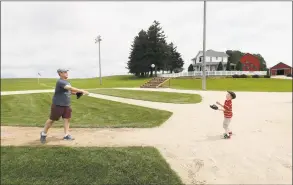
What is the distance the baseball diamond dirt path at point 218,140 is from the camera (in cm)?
456

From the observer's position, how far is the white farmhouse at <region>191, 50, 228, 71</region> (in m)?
3.38

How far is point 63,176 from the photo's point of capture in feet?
21.1

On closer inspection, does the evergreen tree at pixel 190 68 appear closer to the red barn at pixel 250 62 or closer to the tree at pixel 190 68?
the tree at pixel 190 68

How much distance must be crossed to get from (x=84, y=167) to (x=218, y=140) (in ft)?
10.9

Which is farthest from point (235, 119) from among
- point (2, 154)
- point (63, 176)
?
point (2, 154)

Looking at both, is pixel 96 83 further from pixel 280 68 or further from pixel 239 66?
pixel 280 68

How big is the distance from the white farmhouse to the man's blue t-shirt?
1606 millimetres

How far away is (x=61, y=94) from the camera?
2791 mm

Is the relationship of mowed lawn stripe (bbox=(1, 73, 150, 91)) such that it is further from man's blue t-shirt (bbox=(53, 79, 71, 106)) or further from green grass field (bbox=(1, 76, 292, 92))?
man's blue t-shirt (bbox=(53, 79, 71, 106))

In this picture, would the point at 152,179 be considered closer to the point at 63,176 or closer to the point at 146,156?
the point at 146,156

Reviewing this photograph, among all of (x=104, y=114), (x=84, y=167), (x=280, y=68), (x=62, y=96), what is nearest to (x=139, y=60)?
(x=62, y=96)

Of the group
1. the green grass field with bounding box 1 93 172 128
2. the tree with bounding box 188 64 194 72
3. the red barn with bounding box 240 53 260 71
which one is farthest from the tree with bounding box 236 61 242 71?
the green grass field with bounding box 1 93 172 128

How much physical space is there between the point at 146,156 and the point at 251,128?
2638mm

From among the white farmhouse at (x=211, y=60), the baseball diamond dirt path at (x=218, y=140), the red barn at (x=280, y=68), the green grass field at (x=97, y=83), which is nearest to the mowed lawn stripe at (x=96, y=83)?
the green grass field at (x=97, y=83)
